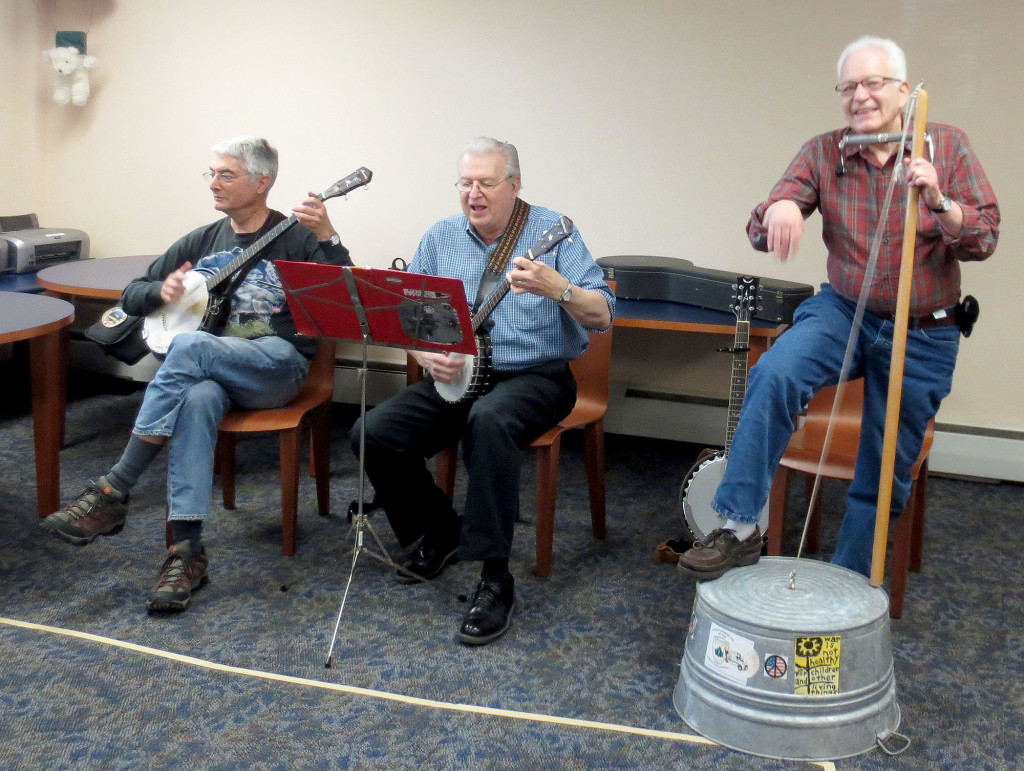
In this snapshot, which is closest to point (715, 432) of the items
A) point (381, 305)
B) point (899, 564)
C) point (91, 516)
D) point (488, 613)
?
point (899, 564)

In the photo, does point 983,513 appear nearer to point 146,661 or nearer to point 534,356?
point 534,356

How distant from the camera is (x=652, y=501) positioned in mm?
3494

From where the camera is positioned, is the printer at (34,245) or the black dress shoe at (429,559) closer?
the black dress shoe at (429,559)

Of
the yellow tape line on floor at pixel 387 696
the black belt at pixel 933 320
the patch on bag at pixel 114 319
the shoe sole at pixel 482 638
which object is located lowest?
the yellow tape line on floor at pixel 387 696

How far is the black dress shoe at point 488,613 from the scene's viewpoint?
2455mm

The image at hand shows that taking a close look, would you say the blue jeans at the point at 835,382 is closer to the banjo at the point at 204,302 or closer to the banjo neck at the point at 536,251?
the banjo neck at the point at 536,251

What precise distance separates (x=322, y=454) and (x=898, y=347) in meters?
1.76

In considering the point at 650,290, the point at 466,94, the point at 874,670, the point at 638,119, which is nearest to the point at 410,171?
the point at 466,94

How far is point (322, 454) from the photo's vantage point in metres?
3.18

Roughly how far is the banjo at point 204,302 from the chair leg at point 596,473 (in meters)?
0.97

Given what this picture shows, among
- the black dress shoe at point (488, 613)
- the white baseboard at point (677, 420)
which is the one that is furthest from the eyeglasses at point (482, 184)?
the white baseboard at point (677, 420)

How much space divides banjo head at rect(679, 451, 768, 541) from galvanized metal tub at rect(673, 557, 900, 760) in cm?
75

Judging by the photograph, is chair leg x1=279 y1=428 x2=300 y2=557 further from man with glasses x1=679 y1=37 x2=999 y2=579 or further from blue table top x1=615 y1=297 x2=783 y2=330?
man with glasses x1=679 y1=37 x2=999 y2=579

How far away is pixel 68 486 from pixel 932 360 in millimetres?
2640
